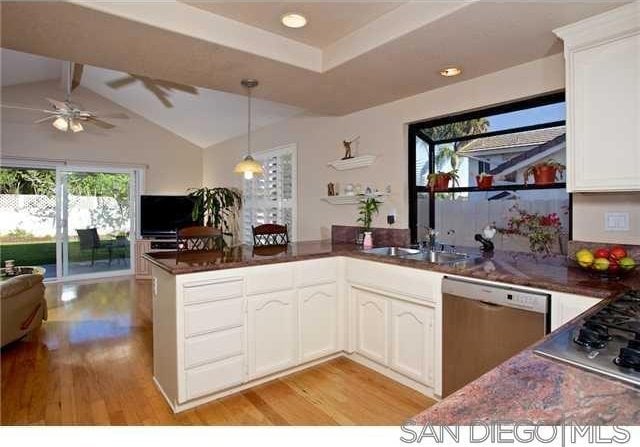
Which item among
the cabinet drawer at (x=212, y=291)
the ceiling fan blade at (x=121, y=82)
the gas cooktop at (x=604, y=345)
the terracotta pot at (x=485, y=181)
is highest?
the ceiling fan blade at (x=121, y=82)

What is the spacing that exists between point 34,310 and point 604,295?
4315 mm

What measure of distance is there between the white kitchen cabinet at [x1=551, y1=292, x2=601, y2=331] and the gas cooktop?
1.16 ft

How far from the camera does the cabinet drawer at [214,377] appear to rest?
222 centimetres

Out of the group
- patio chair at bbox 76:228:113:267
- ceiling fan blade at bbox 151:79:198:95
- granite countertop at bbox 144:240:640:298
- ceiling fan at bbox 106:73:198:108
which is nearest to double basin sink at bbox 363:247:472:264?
granite countertop at bbox 144:240:640:298

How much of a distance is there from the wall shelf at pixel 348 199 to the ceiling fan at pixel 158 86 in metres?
2.33

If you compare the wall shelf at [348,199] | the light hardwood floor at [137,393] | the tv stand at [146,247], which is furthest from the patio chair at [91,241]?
the wall shelf at [348,199]

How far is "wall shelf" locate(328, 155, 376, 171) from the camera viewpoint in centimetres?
349

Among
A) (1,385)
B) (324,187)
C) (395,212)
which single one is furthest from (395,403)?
(1,385)

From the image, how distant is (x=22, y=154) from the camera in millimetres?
5699

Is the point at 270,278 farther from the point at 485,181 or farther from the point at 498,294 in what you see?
the point at 485,181

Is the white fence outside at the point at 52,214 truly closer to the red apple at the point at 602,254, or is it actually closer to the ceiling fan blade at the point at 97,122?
the ceiling fan blade at the point at 97,122

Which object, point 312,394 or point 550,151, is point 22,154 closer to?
point 312,394

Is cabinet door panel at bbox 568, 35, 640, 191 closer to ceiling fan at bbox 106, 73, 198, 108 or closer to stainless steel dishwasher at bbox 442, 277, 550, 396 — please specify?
stainless steel dishwasher at bbox 442, 277, 550, 396

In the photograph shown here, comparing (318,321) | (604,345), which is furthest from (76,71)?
(604,345)
